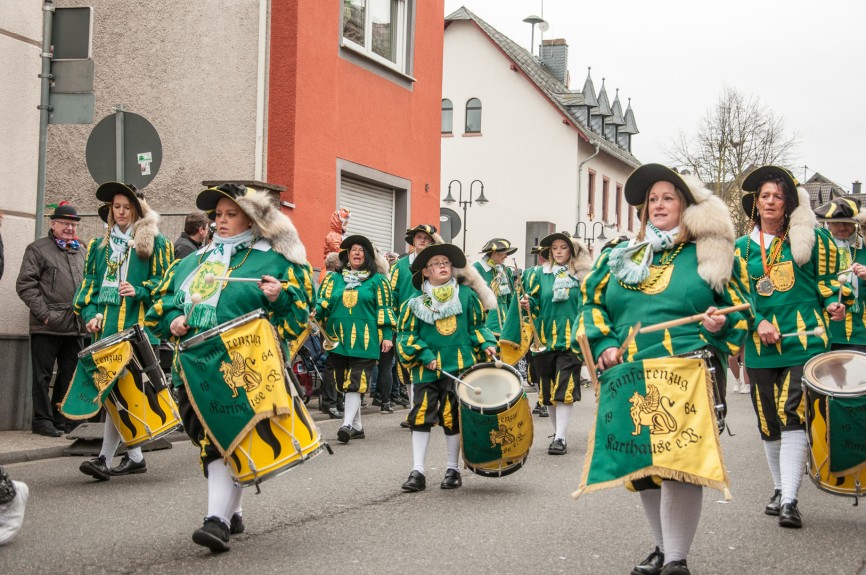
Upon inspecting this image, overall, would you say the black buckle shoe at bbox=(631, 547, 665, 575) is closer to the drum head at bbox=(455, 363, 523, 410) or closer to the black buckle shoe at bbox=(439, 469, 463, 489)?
the drum head at bbox=(455, 363, 523, 410)

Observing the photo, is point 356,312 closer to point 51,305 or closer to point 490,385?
point 51,305

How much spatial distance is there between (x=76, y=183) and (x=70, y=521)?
443 inches

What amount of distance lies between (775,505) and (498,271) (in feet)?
25.8

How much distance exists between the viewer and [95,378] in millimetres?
8062

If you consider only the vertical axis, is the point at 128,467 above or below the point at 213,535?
below

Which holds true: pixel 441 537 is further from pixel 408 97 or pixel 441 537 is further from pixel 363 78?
pixel 408 97

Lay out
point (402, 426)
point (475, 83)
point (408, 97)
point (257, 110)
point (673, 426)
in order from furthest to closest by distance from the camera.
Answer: point (475, 83)
point (408, 97)
point (257, 110)
point (402, 426)
point (673, 426)

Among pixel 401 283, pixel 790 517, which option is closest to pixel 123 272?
pixel 401 283

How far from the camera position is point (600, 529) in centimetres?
662

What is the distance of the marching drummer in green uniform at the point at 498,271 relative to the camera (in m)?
14.4

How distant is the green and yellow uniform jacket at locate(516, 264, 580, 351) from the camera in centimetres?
1080

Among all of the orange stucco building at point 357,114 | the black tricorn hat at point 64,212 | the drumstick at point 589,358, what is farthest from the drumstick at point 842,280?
the orange stucco building at point 357,114

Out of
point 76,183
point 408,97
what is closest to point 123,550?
point 76,183

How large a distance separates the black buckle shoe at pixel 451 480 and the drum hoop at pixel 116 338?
7.81 ft
